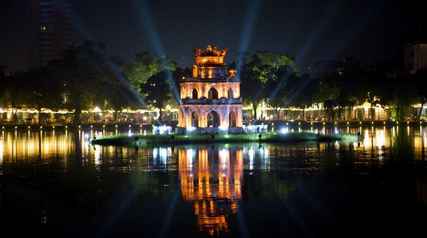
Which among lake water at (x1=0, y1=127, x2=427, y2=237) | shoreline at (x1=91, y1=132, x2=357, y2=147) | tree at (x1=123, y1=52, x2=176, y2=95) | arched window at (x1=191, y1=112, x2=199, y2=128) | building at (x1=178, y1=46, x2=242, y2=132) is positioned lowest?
lake water at (x1=0, y1=127, x2=427, y2=237)

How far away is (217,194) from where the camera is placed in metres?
32.4

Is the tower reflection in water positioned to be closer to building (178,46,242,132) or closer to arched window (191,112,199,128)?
building (178,46,242,132)

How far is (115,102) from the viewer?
143250 mm

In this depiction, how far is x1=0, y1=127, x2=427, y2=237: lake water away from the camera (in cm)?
2530

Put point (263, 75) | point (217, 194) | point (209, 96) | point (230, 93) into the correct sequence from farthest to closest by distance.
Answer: point (263, 75), point (209, 96), point (230, 93), point (217, 194)

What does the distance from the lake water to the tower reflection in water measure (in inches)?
1.8

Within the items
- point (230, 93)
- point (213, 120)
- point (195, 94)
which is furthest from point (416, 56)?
point (195, 94)

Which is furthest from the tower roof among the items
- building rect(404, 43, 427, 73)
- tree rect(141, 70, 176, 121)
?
building rect(404, 43, 427, 73)

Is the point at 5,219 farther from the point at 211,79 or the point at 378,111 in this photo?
the point at 378,111

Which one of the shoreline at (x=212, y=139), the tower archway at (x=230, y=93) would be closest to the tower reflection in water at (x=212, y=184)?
the shoreline at (x=212, y=139)

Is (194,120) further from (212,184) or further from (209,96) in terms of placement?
(212,184)

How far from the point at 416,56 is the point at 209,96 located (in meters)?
102

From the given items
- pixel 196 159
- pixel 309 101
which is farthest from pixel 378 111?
pixel 196 159

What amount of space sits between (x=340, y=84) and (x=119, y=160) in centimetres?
9529
